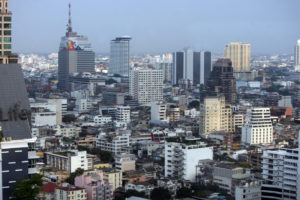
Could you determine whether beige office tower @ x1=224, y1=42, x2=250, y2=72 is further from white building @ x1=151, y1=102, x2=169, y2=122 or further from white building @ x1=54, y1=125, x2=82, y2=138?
white building @ x1=54, y1=125, x2=82, y2=138

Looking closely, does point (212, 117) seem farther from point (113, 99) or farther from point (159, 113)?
point (113, 99)

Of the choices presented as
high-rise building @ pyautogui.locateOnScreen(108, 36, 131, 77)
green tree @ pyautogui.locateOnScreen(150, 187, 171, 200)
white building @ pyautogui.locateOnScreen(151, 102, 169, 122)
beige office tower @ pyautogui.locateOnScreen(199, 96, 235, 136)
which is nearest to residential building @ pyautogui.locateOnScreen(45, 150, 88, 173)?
green tree @ pyautogui.locateOnScreen(150, 187, 171, 200)

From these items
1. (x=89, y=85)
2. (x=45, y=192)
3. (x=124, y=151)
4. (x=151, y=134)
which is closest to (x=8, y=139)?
(x=45, y=192)

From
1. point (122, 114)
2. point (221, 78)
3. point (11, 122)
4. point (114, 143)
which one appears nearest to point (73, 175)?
point (11, 122)

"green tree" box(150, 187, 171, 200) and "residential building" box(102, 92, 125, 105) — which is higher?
"residential building" box(102, 92, 125, 105)

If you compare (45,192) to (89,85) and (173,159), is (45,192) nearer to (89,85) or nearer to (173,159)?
(173,159)

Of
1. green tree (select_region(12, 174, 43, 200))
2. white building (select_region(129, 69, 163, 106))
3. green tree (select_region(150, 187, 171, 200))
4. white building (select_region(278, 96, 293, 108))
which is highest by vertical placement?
white building (select_region(129, 69, 163, 106))

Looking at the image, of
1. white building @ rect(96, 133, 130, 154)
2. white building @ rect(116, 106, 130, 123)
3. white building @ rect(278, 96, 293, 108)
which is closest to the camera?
white building @ rect(96, 133, 130, 154)
